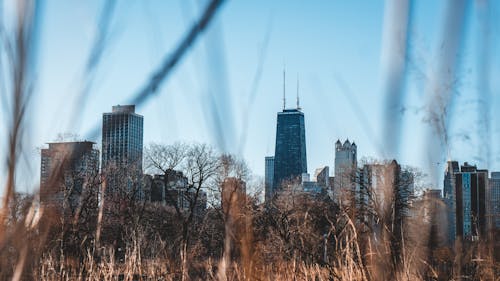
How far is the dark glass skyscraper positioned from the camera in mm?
899

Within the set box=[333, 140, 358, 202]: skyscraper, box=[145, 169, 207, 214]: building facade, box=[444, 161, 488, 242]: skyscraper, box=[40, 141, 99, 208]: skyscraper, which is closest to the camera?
box=[40, 141, 99, 208]: skyscraper

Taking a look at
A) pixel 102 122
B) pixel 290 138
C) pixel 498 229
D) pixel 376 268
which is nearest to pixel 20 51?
pixel 102 122

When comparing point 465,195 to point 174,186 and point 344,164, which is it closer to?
point 344,164

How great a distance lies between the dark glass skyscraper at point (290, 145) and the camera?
2.95ft

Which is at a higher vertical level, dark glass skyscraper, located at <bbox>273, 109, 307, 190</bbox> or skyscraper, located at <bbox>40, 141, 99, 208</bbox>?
dark glass skyscraper, located at <bbox>273, 109, 307, 190</bbox>

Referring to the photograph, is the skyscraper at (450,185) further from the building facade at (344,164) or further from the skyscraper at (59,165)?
the skyscraper at (59,165)

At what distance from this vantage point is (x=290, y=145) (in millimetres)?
1018

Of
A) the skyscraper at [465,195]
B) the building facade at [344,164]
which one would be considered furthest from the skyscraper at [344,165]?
the skyscraper at [465,195]

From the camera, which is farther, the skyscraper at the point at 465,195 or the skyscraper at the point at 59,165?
the skyscraper at the point at 465,195

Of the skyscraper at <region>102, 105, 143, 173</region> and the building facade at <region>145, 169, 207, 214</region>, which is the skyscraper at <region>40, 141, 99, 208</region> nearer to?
the skyscraper at <region>102, 105, 143, 173</region>

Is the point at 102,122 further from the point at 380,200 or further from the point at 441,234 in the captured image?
the point at 441,234

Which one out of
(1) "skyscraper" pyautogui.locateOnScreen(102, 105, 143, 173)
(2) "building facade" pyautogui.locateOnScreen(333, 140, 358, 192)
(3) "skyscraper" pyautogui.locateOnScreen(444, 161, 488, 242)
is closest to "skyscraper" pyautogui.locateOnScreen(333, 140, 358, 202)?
(2) "building facade" pyautogui.locateOnScreen(333, 140, 358, 192)

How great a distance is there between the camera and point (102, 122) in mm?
503

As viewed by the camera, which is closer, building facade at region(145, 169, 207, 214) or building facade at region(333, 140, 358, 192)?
building facade at region(333, 140, 358, 192)
